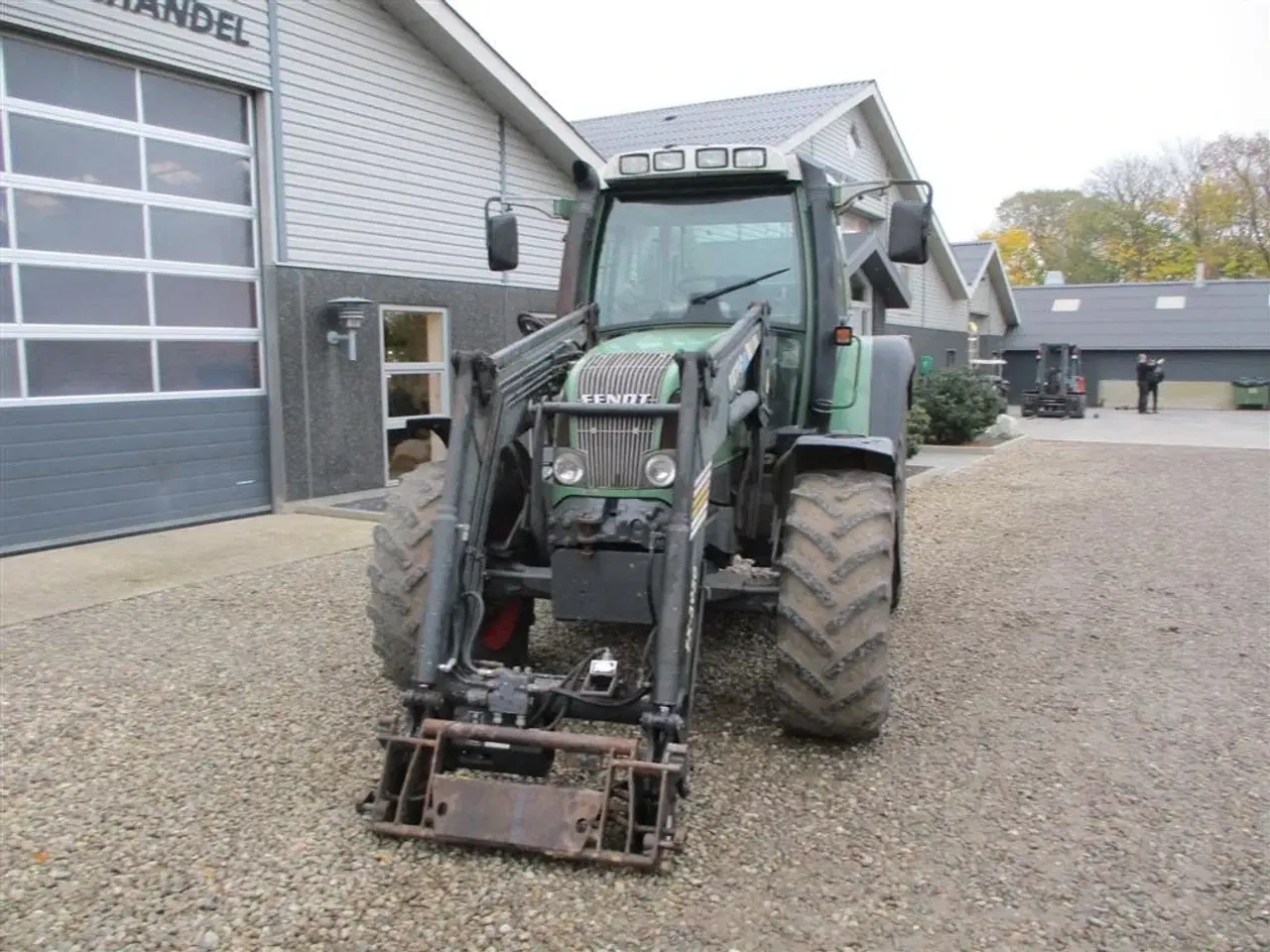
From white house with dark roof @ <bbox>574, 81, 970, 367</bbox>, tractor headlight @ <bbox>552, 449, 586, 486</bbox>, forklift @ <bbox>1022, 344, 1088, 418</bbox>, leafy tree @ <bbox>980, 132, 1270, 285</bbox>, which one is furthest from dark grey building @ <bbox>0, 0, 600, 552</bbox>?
leafy tree @ <bbox>980, 132, 1270, 285</bbox>

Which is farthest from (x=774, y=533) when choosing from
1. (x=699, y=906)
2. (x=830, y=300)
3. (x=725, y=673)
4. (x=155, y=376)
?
(x=155, y=376)

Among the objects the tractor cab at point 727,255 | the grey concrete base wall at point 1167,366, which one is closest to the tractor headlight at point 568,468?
the tractor cab at point 727,255

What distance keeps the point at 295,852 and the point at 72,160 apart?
23.1 ft

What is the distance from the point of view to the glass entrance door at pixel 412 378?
447 inches

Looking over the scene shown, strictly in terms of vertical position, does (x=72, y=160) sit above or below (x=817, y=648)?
above

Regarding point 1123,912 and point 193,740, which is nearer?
point 1123,912

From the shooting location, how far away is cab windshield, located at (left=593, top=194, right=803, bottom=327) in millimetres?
5230

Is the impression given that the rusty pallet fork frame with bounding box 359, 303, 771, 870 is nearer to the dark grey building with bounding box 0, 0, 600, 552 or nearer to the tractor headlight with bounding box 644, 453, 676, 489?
the tractor headlight with bounding box 644, 453, 676, 489

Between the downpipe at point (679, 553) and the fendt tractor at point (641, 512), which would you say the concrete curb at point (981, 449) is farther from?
the downpipe at point (679, 553)

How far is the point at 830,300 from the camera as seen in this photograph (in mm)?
5230

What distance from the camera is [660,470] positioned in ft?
13.2

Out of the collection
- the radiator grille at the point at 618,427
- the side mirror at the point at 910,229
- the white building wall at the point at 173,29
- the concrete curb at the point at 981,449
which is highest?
the white building wall at the point at 173,29

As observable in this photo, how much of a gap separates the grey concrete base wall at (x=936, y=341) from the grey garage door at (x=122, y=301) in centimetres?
1580

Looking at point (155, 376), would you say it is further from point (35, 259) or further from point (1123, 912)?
point (1123, 912)
